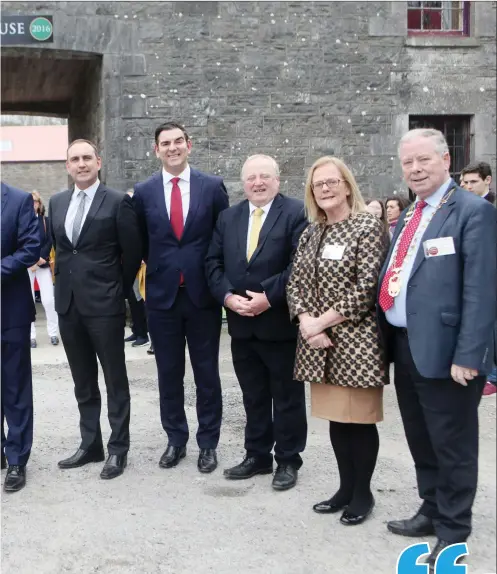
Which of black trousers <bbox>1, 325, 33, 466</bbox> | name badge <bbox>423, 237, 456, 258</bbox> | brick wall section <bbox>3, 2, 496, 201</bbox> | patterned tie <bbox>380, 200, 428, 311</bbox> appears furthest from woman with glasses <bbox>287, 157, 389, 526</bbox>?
brick wall section <bbox>3, 2, 496, 201</bbox>

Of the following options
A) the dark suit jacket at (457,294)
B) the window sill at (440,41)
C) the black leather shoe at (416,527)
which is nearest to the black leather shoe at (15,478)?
the black leather shoe at (416,527)

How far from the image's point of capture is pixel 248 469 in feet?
14.5

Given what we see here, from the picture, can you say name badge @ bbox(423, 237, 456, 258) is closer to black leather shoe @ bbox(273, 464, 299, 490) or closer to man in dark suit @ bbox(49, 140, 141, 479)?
black leather shoe @ bbox(273, 464, 299, 490)

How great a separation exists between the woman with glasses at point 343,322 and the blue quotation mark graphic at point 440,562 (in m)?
0.50

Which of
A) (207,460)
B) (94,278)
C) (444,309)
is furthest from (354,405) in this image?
(94,278)

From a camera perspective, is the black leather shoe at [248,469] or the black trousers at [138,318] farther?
the black trousers at [138,318]

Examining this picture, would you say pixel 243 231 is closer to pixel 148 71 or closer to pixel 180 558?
pixel 180 558

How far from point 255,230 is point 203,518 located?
1.63 m

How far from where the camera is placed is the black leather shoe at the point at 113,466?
14.7ft

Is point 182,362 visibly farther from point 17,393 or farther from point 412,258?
point 412,258

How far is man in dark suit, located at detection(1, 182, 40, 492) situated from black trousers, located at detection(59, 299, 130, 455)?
0.29 m

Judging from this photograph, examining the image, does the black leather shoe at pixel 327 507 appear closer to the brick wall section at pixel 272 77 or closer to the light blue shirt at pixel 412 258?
the light blue shirt at pixel 412 258

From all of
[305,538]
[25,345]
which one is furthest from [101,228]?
[305,538]

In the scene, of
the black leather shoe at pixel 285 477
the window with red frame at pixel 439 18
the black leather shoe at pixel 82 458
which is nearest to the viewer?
the black leather shoe at pixel 285 477
